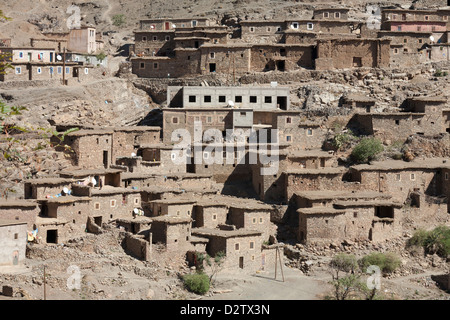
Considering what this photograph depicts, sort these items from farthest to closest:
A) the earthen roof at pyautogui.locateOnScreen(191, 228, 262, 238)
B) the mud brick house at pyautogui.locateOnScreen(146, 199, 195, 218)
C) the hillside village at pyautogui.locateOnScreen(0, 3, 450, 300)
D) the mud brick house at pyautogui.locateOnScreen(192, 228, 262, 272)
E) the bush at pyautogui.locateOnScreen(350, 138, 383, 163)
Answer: the bush at pyautogui.locateOnScreen(350, 138, 383, 163) → the mud brick house at pyautogui.locateOnScreen(146, 199, 195, 218) → the earthen roof at pyautogui.locateOnScreen(191, 228, 262, 238) → the mud brick house at pyautogui.locateOnScreen(192, 228, 262, 272) → the hillside village at pyautogui.locateOnScreen(0, 3, 450, 300)

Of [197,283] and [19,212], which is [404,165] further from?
[19,212]

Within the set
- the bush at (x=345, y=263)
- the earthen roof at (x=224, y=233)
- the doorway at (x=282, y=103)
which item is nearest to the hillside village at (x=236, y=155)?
the earthen roof at (x=224, y=233)

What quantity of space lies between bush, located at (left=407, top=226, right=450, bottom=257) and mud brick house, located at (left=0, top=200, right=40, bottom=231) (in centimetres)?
1760

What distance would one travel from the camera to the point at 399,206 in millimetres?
40469

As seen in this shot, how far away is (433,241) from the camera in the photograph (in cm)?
4044

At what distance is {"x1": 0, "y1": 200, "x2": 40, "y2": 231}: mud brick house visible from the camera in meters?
35.7

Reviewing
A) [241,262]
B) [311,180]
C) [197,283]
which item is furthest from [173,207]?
[311,180]

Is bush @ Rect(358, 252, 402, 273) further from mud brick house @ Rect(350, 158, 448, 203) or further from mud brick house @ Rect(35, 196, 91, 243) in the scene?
mud brick house @ Rect(35, 196, 91, 243)

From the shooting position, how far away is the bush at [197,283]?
114 feet

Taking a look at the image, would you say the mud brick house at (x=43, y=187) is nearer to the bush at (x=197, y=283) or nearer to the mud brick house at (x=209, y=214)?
the mud brick house at (x=209, y=214)

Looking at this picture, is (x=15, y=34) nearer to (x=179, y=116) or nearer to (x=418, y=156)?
(x=179, y=116)

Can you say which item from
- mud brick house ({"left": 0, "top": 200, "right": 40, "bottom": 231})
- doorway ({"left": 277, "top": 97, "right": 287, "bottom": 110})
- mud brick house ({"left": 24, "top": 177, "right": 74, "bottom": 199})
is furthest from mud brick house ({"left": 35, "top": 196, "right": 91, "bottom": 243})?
doorway ({"left": 277, "top": 97, "right": 287, "bottom": 110})
